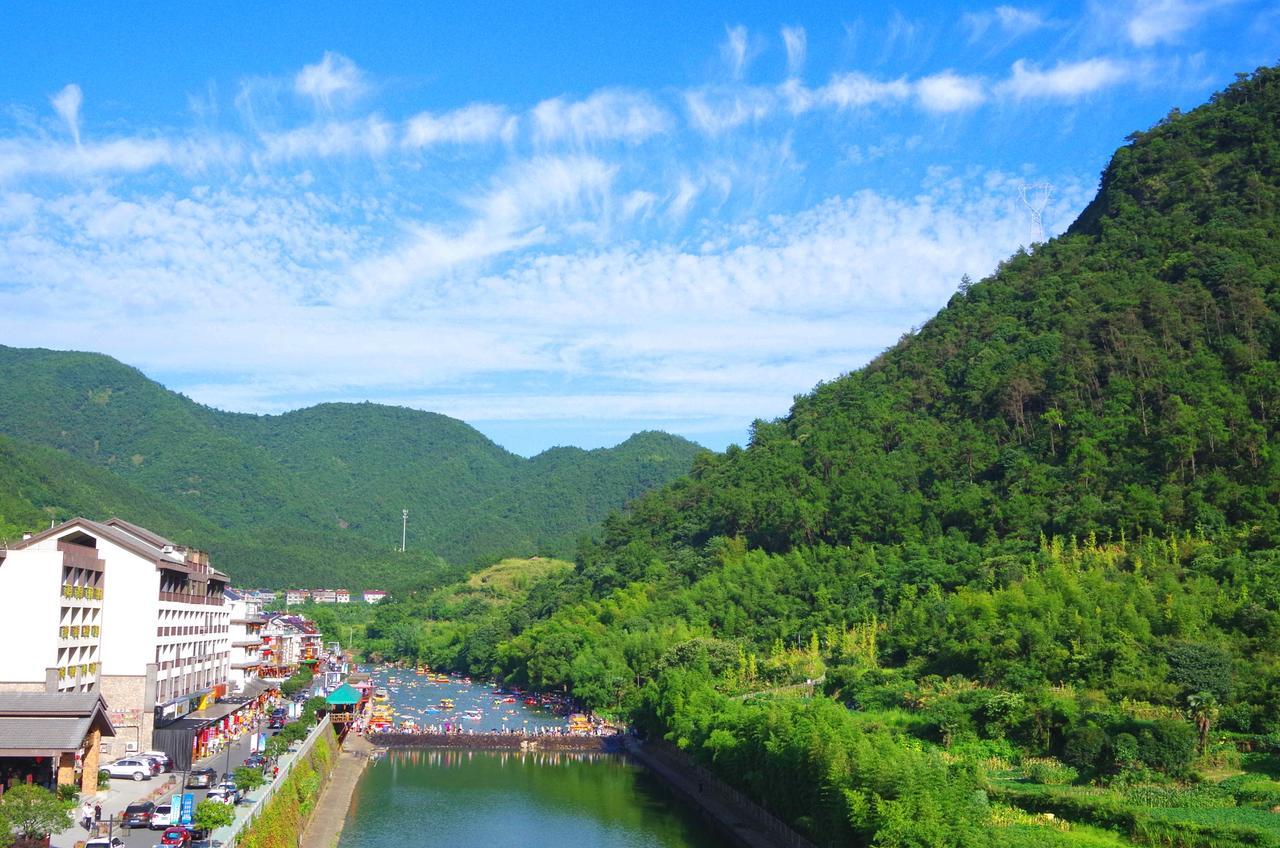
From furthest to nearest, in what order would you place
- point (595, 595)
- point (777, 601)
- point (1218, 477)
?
point (595, 595) < point (777, 601) < point (1218, 477)

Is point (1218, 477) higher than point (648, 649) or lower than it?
higher

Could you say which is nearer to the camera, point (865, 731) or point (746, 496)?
point (865, 731)

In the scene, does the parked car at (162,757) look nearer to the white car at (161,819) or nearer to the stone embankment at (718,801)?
the white car at (161,819)

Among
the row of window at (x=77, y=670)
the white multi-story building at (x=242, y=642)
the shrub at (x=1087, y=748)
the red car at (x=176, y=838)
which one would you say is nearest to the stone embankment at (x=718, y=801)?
the shrub at (x=1087, y=748)

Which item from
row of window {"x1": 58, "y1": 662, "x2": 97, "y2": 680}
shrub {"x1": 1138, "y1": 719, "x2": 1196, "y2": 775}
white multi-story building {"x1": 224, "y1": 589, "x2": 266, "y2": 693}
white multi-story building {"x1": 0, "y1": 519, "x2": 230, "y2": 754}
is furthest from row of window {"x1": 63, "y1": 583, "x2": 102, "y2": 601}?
shrub {"x1": 1138, "y1": 719, "x2": 1196, "y2": 775}

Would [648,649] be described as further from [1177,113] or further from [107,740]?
[1177,113]

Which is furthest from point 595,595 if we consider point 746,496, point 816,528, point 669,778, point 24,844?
point 24,844

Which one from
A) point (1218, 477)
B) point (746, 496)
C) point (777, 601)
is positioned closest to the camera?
point (1218, 477)
